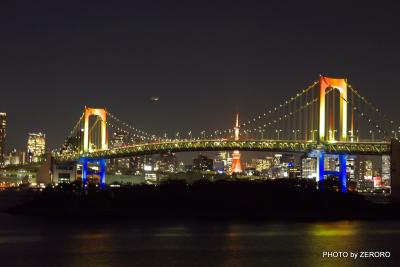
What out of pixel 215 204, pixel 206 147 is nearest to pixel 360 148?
pixel 215 204

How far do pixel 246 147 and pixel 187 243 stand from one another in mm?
28226

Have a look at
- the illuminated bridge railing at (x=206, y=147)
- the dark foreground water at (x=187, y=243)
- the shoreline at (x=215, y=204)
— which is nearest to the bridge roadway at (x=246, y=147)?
the illuminated bridge railing at (x=206, y=147)

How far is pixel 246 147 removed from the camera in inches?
2307

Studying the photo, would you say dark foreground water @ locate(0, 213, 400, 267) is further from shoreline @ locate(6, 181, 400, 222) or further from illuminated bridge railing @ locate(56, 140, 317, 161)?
Result: illuminated bridge railing @ locate(56, 140, 317, 161)

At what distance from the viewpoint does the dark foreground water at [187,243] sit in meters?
26.2

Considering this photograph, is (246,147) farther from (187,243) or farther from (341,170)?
(187,243)

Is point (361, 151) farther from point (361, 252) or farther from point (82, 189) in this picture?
point (361, 252)

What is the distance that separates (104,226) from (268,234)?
756 centimetres

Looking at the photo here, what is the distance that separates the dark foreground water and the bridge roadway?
1240 centimetres

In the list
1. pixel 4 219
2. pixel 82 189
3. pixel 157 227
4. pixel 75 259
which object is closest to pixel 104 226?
pixel 157 227

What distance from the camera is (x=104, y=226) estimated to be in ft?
123

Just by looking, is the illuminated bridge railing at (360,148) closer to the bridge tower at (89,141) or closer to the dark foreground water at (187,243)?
the dark foreground water at (187,243)

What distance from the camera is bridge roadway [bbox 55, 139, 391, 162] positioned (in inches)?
2074

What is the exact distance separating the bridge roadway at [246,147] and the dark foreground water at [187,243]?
40.7 feet
